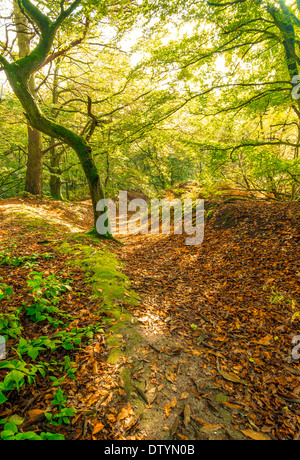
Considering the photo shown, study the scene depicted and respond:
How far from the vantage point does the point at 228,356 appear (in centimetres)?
315

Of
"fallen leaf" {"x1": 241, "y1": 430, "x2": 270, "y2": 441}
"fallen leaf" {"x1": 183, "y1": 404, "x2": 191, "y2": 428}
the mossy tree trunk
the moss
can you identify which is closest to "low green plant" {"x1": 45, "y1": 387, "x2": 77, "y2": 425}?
the moss

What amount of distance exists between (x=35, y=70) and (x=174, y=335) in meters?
7.49

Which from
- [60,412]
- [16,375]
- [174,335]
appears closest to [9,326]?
[16,375]

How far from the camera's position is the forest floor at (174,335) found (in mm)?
2205

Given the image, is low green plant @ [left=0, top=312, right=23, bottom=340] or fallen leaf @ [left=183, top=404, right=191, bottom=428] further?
low green plant @ [left=0, top=312, right=23, bottom=340]

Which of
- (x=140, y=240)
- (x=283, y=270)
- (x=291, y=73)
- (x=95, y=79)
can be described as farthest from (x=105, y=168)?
(x=283, y=270)

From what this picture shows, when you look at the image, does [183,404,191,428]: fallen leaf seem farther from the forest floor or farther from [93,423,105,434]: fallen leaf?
[93,423,105,434]: fallen leaf

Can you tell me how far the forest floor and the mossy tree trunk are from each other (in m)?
2.28

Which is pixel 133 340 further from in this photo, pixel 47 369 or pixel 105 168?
pixel 105 168

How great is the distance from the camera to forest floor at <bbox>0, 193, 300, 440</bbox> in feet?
7.23

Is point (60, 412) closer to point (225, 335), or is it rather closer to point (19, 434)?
point (19, 434)

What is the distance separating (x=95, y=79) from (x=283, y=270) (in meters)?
10.9

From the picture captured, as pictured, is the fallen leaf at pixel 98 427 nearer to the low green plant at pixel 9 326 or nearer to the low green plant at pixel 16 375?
the low green plant at pixel 16 375

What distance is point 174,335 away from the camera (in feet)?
11.4
